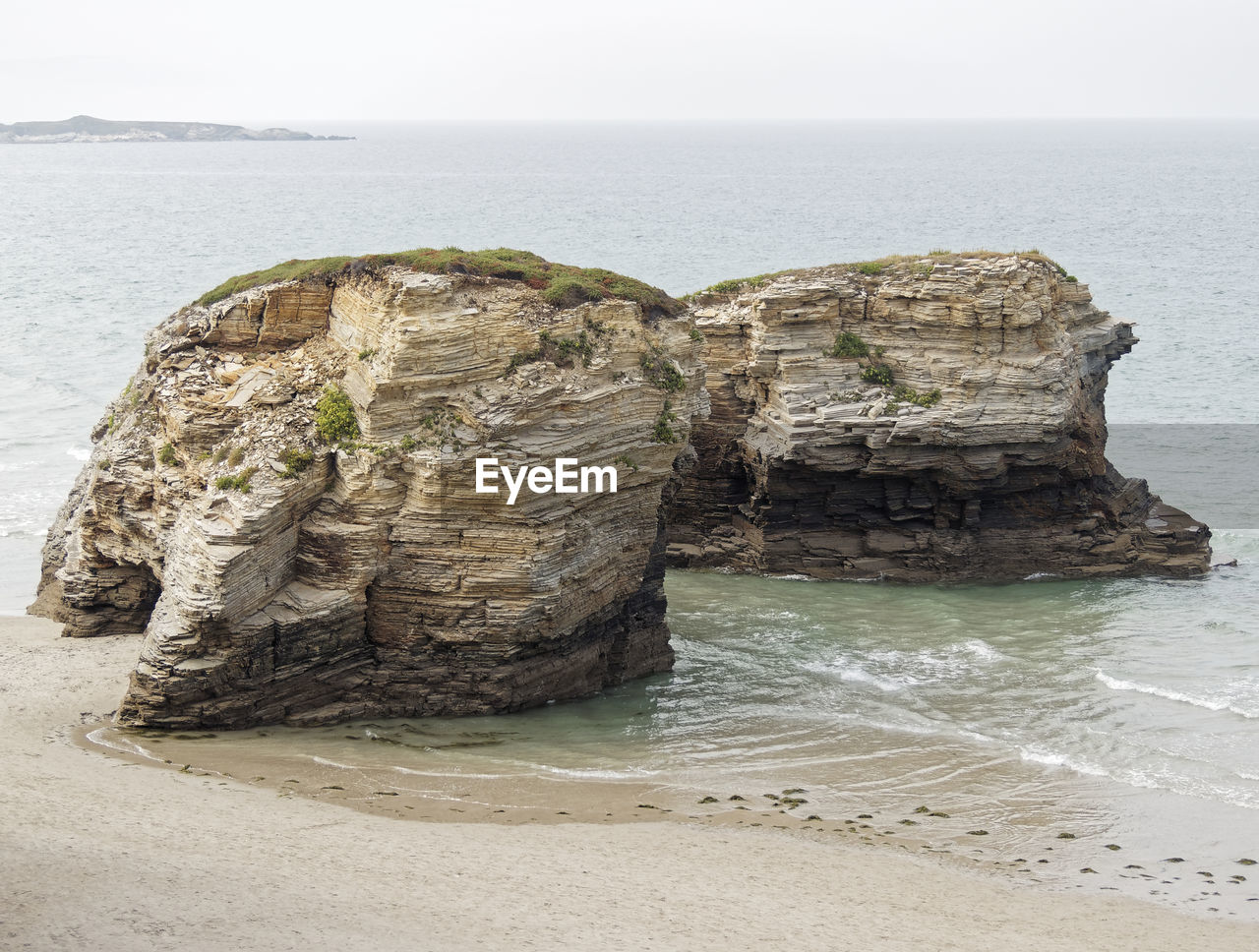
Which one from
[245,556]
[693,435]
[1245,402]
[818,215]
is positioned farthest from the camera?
[818,215]

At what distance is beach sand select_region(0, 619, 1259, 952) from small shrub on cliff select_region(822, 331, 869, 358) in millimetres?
16376

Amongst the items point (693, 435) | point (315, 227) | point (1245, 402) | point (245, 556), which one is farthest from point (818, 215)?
point (245, 556)

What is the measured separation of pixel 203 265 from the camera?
8338 centimetres

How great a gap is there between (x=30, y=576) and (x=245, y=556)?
45.9 feet

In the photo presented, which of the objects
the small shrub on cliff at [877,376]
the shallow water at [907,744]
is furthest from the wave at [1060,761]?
the small shrub on cliff at [877,376]

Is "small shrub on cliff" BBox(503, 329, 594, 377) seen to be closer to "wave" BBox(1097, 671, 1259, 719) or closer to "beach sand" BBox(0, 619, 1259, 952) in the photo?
"beach sand" BBox(0, 619, 1259, 952)

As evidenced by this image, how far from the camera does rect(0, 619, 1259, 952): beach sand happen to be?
47.8 feet

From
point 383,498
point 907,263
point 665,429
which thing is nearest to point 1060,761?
point 665,429

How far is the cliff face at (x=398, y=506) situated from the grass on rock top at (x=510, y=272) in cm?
33

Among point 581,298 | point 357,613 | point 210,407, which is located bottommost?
point 357,613

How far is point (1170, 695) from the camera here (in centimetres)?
2541

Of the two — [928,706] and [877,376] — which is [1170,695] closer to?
[928,706]

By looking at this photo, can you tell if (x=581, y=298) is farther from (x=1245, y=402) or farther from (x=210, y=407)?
(x=1245, y=402)

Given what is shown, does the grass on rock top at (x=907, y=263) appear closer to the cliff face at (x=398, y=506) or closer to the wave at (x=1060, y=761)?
the cliff face at (x=398, y=506)
